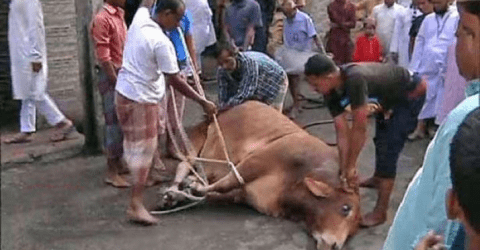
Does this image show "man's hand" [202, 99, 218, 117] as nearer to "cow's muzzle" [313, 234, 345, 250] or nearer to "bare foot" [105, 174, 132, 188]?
"bare foot" [105, 174, 132, 188]

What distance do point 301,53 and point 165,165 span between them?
244 centimetres

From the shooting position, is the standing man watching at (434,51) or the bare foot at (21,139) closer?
the standing man watching at (434,51)

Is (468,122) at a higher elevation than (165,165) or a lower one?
higher

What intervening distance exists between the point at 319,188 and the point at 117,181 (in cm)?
181

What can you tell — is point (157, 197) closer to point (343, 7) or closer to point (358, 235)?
point (358, 235)

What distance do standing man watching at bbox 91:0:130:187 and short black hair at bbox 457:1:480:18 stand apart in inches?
172

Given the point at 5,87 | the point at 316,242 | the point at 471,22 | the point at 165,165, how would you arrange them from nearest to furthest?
the point at 471,22
the point at 316,242
the point at 165,165
the point at 5,87

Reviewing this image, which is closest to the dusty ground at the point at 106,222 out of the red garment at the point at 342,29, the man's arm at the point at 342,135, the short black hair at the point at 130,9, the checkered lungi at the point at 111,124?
the checkered lungi at the point at 111,124

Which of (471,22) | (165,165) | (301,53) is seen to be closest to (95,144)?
(165,165)

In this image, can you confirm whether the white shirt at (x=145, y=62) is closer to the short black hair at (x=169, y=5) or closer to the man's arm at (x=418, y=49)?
the short black hair at (x=169, y=5)

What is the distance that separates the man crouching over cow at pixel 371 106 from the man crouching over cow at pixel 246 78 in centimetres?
121

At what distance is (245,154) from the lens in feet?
20.2

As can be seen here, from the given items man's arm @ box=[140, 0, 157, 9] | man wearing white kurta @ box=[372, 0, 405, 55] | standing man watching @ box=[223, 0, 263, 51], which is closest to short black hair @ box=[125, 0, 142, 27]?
standing man watching @ box=[223, 0, 263, 51]

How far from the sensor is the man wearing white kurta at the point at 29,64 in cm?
706
